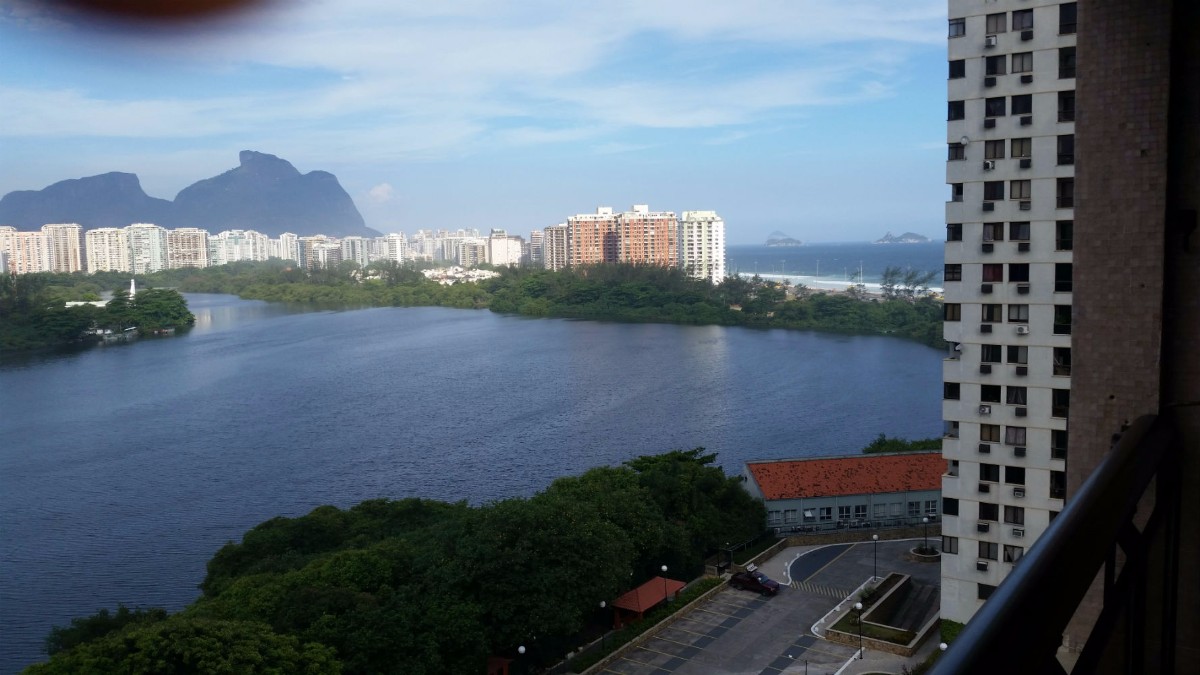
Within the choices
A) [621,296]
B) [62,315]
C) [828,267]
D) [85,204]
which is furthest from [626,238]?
[85,204]

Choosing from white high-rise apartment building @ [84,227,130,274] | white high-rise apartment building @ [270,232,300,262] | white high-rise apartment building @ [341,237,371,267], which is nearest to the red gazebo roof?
white high-rise apartment building @ [84,227,130,274]

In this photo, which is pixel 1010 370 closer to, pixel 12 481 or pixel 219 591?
pixel 219 591

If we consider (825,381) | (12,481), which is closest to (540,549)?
(12,481)

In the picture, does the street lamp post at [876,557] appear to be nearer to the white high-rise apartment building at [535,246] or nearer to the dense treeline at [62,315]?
the dense treeline at [62,315]

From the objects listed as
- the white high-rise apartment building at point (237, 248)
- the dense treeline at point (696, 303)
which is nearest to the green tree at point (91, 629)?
the dense treeline at point (696, 303)

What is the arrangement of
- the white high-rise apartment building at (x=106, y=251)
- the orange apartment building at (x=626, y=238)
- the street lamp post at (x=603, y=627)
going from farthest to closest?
1. the white high-rise apartment building at (x=106, y=251)
2. the orange apartment building at (x=626, y=238)
3. the street lamp post at (x=603, y=627)

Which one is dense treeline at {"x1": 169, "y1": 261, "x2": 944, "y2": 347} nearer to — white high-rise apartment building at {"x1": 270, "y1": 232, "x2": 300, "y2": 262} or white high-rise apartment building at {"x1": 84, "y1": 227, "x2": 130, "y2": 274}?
white high-rise apartment building at {"x1": 84, "y1": 227, "x2": 130, "y2": 274}

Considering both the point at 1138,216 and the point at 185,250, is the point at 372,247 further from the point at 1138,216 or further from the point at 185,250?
the point at 1138,216
